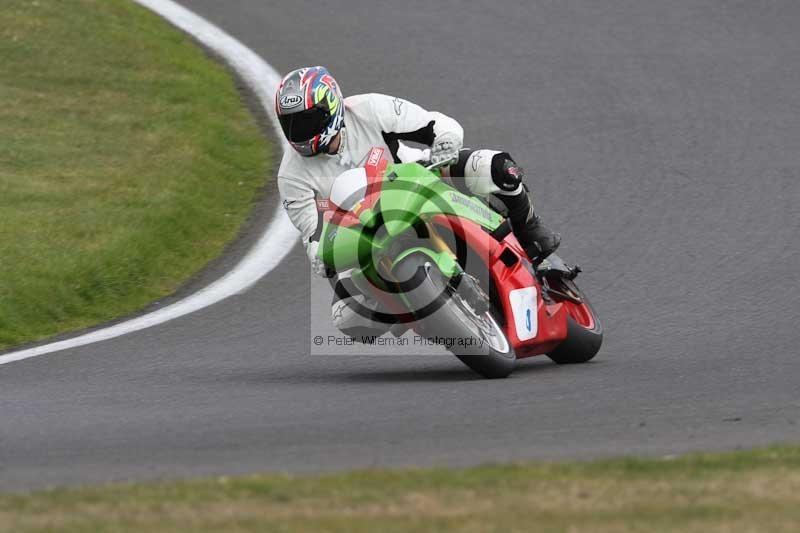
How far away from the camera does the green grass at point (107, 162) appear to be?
10406mm

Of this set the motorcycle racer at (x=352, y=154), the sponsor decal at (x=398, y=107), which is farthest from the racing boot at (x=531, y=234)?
the sponsor decal at (x=398, y=107)

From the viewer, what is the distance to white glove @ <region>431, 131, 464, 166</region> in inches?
302

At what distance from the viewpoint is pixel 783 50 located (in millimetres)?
15602

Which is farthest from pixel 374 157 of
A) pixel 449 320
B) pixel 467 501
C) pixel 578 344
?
pixel 467 501

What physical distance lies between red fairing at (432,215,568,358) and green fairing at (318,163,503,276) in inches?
4.2

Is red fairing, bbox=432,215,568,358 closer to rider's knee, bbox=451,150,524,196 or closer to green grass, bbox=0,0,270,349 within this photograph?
rider's knee, bbox=451,150,524,196

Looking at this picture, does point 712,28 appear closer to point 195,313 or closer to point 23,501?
point 195,313

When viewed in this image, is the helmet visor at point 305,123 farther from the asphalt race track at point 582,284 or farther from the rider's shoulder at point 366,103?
the asphalt race track at point 582,284

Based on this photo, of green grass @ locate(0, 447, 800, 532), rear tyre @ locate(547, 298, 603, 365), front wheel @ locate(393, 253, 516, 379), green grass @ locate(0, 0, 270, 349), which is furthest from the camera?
green grass @ locate(0, 0, 270, 349)

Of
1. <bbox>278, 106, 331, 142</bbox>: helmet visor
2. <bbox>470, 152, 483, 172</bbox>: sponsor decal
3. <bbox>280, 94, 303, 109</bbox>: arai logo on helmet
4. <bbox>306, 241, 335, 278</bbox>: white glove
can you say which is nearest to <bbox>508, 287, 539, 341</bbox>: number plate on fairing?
<bbox>470, 152, 483, 172</bbox>: sponsor decal

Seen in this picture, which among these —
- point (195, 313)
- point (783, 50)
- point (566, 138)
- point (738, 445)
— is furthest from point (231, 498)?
point (783, 50)

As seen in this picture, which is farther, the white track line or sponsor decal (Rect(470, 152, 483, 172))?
the white track line

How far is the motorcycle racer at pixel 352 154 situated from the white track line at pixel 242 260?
2068 millimetres

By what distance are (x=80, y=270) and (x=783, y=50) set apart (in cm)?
841
